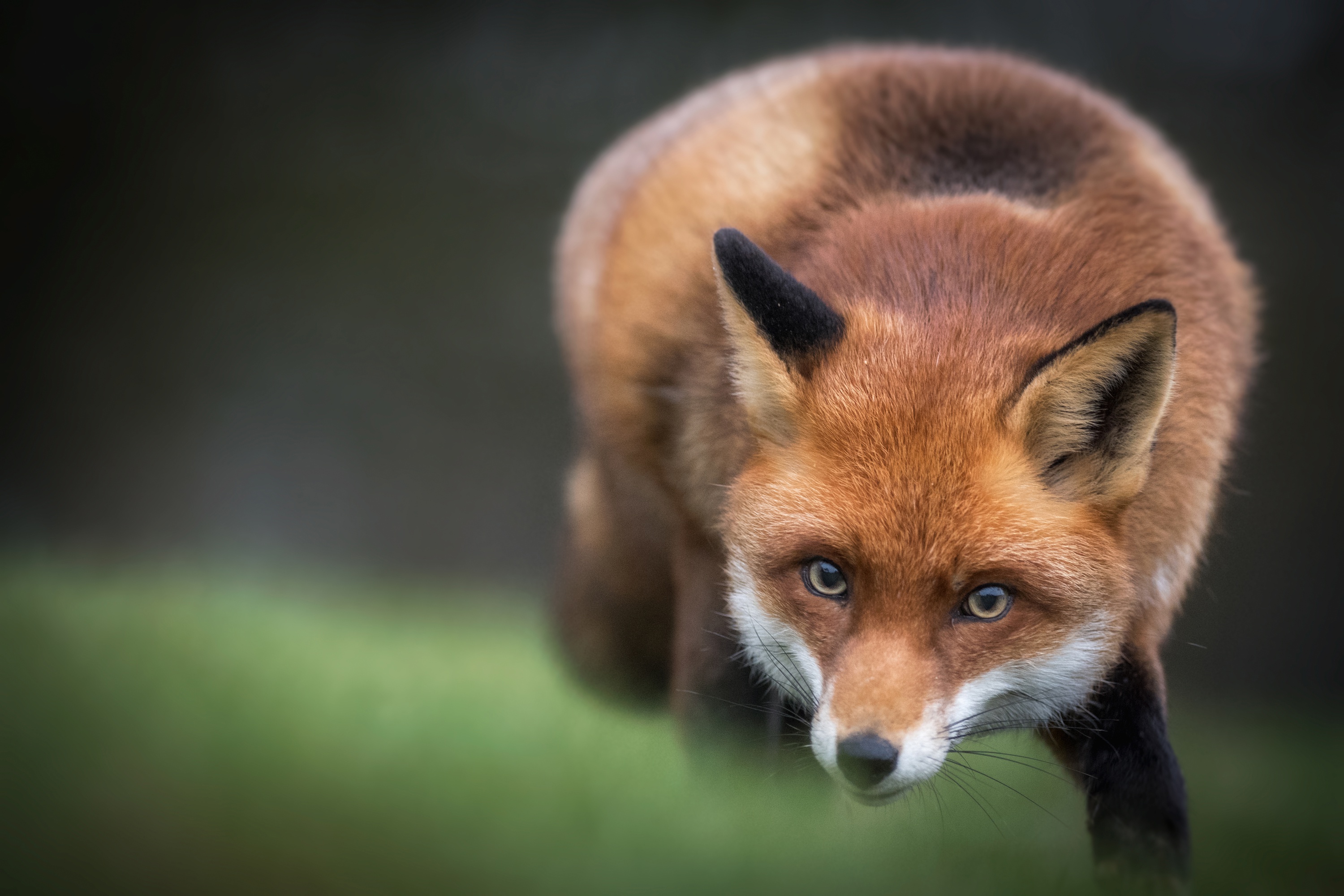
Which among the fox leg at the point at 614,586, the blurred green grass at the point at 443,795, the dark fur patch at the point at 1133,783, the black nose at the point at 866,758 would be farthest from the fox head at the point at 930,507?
the fox leg at the point at 614,586

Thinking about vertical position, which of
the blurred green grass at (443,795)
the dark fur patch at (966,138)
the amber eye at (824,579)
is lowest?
the blurred green grass at (443,795)

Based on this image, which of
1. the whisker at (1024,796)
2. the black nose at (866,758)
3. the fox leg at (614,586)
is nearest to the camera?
the black nose at (866,758)

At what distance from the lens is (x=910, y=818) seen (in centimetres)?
209

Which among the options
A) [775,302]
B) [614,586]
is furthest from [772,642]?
[614,586]

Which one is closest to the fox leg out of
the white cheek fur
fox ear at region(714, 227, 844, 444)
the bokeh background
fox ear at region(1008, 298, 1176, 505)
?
the white cheek fur

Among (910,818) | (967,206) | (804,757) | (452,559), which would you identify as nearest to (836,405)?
(967,206)

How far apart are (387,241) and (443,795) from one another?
478 cm

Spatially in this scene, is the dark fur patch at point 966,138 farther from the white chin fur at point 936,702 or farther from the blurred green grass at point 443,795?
the blurred green grass at point 443,795

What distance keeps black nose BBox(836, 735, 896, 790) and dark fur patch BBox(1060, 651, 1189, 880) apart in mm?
563

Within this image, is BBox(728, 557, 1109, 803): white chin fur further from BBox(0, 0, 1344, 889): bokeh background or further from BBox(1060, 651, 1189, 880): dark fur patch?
BBox(0, 0, 1344, 889): bokeh background

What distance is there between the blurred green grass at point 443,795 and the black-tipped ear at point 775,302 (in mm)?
959

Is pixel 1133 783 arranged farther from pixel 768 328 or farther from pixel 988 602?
pixel 768 328

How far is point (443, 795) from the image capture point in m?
2.05

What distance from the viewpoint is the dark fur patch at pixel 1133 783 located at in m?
1.77
